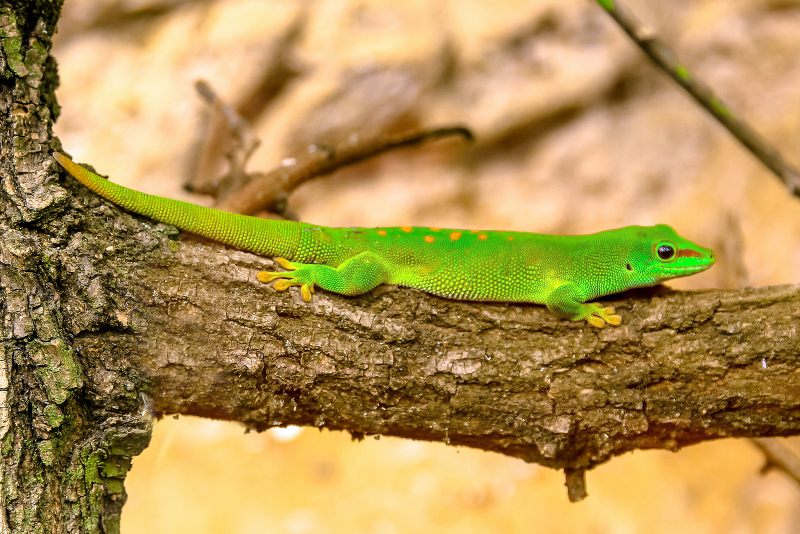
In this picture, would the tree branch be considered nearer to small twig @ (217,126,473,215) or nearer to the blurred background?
small twig @ (217,126,473,215)

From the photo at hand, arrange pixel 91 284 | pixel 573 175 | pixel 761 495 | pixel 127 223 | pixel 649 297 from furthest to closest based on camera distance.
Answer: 1. pixel 573 175
2. pixel 761 495
3. pixel 649 297
4. pixel 127 223
5. pixel 91 284

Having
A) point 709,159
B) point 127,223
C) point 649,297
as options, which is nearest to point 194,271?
point 127,223

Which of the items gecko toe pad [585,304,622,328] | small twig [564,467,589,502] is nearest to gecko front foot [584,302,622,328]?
gecko toe pad [585,304,622,328]

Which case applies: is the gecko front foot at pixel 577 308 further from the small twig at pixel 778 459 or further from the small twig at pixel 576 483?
the small twig at pixel 778 459

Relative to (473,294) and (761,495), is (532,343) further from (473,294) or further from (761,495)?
(761,495)

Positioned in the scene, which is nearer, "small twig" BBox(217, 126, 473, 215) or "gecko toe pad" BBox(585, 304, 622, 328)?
"gecko toe pad" BBox(585, 304, 622, 328)

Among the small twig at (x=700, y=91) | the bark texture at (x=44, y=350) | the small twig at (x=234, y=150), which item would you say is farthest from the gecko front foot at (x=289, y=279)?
the small twig at (x=700, y=91)
